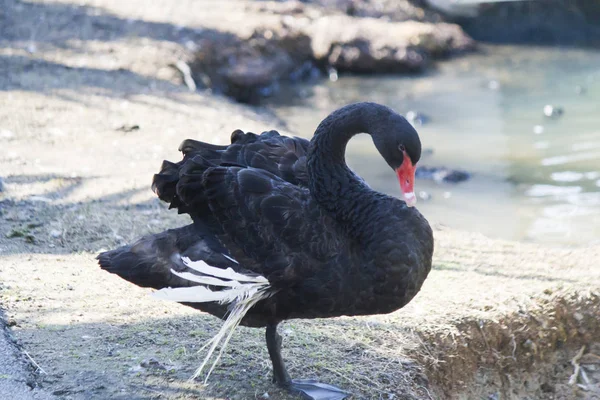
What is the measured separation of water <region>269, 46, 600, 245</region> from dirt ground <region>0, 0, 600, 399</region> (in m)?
1.43

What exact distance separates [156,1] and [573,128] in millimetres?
6823

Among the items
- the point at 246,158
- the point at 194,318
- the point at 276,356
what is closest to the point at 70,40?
the point at 194,318

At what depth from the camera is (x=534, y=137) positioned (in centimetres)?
935

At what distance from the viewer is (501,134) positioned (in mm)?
9516

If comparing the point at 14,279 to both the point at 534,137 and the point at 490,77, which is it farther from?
the point at 490,77

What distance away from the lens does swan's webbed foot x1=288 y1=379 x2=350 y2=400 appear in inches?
136

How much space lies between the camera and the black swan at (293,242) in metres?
3.27

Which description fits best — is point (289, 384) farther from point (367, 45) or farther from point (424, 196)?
point (367, 45)

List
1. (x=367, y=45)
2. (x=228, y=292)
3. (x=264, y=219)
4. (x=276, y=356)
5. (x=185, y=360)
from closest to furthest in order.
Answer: (x=228, y=292) < (x=264, y=219) < (x=276, y=356) < (x=185, y=360) < (x=367, y=45)

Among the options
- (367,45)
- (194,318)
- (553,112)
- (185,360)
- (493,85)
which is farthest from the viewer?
(367,45)

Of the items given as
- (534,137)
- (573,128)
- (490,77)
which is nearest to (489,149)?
(534,137)

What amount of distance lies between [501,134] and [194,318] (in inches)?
249

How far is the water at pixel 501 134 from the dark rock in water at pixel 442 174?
0.34 feet

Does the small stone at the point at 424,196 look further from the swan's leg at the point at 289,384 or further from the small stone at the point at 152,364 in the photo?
the small stone at the point at 152,364
